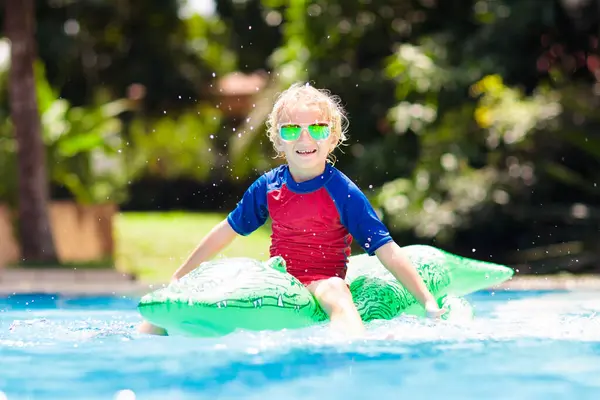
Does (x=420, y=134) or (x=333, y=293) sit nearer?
(x=333, y=293)

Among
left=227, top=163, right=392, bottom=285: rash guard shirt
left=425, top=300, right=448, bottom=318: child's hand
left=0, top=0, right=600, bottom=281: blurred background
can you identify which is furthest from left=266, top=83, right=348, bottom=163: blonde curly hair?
left=0, top=0, right=600, bottom=281: blurred background

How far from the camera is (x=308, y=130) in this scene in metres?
5.48

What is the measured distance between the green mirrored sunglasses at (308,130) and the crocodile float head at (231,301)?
0.71m

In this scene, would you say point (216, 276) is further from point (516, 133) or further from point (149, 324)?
point (516, 133)

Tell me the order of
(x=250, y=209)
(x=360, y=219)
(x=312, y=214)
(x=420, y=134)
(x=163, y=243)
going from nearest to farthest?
(x=360, y=219), (x=312, y=214), (x=250, y=209), (x=420, y=134), (x=163, y=243)

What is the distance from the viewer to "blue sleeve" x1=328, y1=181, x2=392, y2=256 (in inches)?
209

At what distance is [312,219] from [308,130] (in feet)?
1.57

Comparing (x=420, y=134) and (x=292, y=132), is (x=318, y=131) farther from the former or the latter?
(x=420, y=134)

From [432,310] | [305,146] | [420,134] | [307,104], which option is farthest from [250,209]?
[420,134]

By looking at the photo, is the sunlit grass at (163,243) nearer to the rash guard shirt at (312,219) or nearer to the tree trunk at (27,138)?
the tree trunk at (27,138)

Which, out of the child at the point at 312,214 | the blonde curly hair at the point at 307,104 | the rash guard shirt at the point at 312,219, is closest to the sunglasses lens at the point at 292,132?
the child at the point at 312,214

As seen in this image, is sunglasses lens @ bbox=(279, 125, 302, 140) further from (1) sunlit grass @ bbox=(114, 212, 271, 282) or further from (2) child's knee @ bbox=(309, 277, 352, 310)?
(1) sunlit grass @ bbox=(114, 212, 271, 282)

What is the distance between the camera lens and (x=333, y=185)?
545 cm

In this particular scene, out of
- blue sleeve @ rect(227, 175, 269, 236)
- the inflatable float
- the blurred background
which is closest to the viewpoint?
the inflatable float
